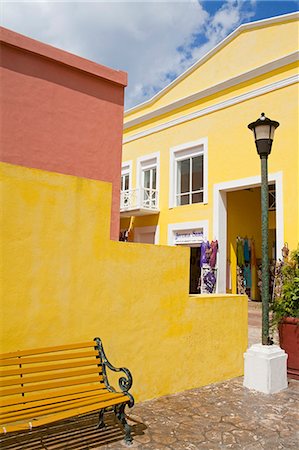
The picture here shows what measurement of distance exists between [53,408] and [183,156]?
48.6ft

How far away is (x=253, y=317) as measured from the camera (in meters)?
12.9

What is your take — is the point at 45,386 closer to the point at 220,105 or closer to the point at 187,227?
the point at 187,227

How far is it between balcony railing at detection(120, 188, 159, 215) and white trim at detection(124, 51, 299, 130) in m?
3.59

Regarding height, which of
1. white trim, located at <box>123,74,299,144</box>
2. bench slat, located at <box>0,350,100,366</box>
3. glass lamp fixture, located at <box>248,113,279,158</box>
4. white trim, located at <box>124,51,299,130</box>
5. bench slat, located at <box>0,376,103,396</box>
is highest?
white trim, located at <box>124,51,299,130</box>

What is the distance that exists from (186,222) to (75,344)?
12.6 m

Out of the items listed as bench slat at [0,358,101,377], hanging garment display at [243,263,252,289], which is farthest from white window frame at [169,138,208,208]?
bench slat at [0,358,101,377]

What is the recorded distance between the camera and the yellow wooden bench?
3385 millimetres

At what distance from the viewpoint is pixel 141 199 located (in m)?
17.8

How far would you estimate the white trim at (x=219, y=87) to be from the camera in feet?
45.2

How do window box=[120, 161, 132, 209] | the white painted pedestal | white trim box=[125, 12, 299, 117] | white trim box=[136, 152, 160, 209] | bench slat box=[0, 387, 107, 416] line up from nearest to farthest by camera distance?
bench slat box=[0, 387, 107, 416] → the white painted pedestal → white trim box=[125, 12, 299, 117] → white trim box=[136, 152, 160, 209] → window box=[120, 161, 132, 209]

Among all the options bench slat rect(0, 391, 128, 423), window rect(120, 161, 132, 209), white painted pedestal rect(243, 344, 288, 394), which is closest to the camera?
bench slat rect(0, 391, 128, 423)

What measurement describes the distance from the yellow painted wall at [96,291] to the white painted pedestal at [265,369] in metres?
0.46

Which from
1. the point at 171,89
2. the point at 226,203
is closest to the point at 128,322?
the point at 226,203

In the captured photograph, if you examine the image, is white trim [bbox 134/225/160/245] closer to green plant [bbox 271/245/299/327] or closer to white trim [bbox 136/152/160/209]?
white trim [bbox 136/152/160/209]
